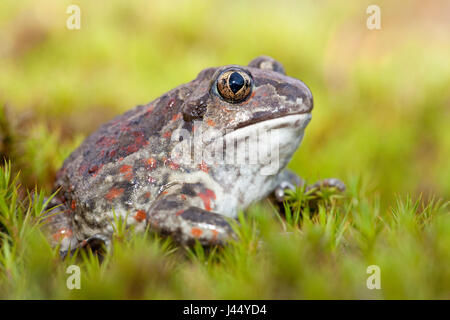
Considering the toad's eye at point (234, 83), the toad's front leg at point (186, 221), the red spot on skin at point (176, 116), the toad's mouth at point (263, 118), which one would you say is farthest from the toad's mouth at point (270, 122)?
the toad's front leg at point (186, 221)

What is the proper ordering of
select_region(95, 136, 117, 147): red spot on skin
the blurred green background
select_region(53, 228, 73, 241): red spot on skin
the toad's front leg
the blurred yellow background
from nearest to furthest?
the toad's front leg → select_region(53, 228, 73, 241): red spot on skin → select_region(95, 136, 117, 147): red spot on skin → the blurred green background → the blurred yellow background

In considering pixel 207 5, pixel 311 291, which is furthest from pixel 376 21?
pixel 311 291

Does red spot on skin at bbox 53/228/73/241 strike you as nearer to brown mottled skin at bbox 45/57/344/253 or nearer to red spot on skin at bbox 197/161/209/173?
brown mottled skin at bbox 45/57/344/253

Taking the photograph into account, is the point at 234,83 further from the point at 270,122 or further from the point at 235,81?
the point at 270,122

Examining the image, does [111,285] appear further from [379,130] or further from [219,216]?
[379,130]

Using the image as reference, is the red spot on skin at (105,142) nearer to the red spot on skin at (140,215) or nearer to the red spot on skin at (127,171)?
the red spot on skin at (127,171)

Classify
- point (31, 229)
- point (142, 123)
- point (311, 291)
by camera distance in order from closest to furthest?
point (311, 291)
point (31, 229)
point (142, 123)

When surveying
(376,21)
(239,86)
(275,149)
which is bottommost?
(275,149)

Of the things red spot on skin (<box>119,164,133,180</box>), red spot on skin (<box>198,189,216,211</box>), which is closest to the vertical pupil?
red spot on skin (<box>198,189,216,211</box>)
